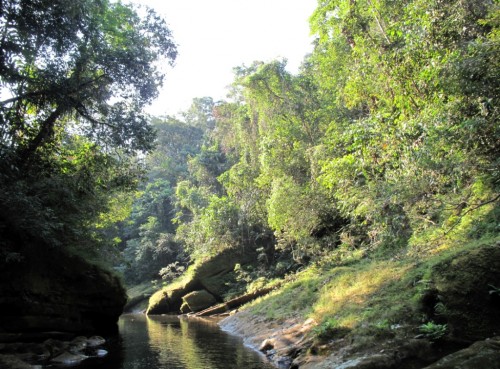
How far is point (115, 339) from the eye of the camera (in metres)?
16.8

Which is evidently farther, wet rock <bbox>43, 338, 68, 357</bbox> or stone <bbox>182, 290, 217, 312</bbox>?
stone <bbox>182, 290, 217, 312</bbox>

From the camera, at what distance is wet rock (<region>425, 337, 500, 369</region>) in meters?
4.58

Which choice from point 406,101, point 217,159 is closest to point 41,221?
point 406,101

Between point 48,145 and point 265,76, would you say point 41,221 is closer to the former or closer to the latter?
point 48,145

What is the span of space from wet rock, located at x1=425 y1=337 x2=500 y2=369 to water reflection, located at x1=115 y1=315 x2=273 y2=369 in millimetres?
6022

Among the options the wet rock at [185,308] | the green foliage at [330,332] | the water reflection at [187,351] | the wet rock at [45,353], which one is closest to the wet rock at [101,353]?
the wet rock at [45,353]

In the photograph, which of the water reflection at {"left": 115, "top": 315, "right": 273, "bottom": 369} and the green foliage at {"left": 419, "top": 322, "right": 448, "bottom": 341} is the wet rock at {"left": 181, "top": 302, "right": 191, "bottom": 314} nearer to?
the water reflection at {"left": 115, "top": 315, "right": 273, "bottom": 369}

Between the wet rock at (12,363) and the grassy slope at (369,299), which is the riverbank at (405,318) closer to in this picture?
the grassy slope at (369,299)

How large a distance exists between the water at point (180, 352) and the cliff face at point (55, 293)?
5.41ft

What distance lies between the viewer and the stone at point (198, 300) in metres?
28.0

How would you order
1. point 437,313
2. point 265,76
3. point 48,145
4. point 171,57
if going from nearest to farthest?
point 437,313
point 48,145
point 171,57
point 265,76

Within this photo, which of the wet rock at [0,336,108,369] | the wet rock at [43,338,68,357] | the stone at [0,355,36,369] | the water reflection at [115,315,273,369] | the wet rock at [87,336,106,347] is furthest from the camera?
the wet rock at [87,336,106,347]

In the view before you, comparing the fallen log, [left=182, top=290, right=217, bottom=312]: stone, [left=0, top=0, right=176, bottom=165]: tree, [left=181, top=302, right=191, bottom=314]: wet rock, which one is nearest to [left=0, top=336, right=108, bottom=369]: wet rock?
[left=0, top=0, right=176, bottom=165]: tree

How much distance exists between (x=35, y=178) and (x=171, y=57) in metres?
7.35
